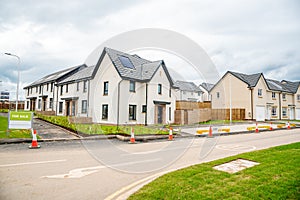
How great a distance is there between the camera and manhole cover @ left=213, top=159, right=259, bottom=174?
582cm

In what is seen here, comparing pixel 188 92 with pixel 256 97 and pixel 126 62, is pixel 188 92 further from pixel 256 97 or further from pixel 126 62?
pixel 126 62

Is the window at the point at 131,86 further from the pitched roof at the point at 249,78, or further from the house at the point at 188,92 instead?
the house at the point at 188,92

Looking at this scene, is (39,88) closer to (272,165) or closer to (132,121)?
(132,121)

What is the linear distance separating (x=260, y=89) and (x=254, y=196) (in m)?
39.8

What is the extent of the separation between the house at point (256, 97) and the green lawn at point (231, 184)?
31.1 metres

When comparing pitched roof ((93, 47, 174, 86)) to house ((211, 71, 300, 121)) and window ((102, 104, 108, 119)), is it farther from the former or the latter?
house ((211, 71, 300, 121))

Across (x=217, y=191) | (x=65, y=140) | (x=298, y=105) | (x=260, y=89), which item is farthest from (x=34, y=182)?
(x=298, y=105)

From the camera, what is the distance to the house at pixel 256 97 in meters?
38.2

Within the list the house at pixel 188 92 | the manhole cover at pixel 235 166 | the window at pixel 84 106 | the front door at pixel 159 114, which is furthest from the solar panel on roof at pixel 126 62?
the house at pixel 188 92

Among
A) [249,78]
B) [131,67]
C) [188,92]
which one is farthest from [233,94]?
[188,92]

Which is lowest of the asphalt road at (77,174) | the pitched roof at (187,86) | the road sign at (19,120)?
the asphalt road at (77,174)

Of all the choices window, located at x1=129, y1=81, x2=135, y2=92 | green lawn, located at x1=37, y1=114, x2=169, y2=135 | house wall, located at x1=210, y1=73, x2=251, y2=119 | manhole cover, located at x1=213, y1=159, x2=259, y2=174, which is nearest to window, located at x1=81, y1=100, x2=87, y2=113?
green lawn, located at x1=37, y1=114, x2=169, y2=135

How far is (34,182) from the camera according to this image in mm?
5504

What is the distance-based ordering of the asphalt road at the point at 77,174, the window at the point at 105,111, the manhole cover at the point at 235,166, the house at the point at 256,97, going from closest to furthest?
the asphalt road at the point at 77,174, the manhole cover at the point at 235,166, the window at the point at 105,111, the house at the point at 256,97
